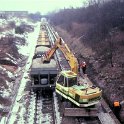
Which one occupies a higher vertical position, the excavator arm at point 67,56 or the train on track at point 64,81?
the excavator arm at point 67,56

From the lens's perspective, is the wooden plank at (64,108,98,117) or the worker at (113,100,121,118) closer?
the wooden plank at (64,108,98,117)

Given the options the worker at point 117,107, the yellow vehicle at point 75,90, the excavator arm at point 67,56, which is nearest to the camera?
the yellow vehicle at point 75,90

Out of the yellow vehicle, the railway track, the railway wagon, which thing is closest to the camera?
the yellow vehicle

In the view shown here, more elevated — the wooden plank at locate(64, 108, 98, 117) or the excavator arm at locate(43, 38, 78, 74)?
the excavator arm at locate(43, 38, 78, 74)

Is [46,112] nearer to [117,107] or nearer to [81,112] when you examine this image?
[81,112]

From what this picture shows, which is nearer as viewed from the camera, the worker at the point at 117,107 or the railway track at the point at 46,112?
the railway track at the point at 46,112

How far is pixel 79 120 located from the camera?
20.1 meters

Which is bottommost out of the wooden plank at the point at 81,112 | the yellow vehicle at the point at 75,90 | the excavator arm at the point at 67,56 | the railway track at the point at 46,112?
the railway track at the point at 46,112

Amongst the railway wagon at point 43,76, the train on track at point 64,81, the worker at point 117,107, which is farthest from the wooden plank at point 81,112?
the railway wagon at point 43,76

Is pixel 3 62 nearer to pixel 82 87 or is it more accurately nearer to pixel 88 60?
pixel 88 60

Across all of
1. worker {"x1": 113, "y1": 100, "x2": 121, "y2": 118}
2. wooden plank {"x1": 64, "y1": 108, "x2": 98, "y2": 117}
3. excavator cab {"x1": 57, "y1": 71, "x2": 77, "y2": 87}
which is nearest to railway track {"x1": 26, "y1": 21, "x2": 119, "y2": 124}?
wooden plank {"x1": 64, "y1": 108, "x2": 98, "y2": 117}

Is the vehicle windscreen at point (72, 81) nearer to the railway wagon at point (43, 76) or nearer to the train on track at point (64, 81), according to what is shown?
the train on track at point (64, 81)

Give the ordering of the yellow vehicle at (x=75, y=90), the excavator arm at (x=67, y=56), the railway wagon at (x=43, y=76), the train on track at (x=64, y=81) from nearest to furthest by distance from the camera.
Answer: the yellow vehicle at (x=75, y=90) → the train on track at (x=64, y=81) → the excavator arm at (x=67, y=56) → the railway wagon at (x=43, y=76)

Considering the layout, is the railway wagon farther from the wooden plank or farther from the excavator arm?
the wooden plank
